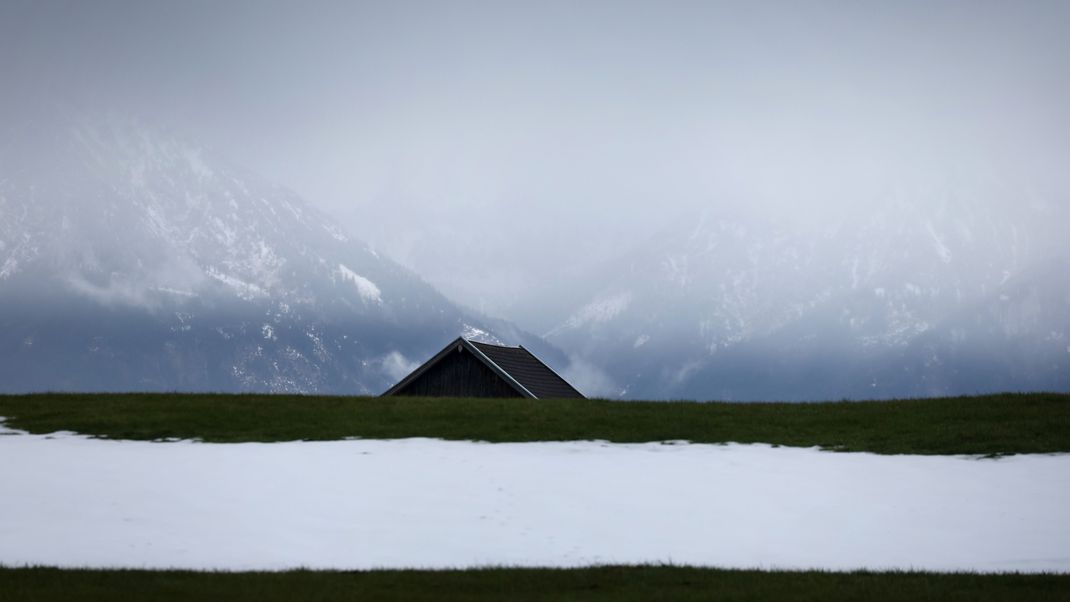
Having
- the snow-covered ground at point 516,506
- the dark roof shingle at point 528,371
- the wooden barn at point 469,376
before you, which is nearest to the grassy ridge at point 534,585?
the snow-covered ground at point 516,506

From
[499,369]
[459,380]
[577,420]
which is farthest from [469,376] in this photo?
[577,420]

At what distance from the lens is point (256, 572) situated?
21062 mm

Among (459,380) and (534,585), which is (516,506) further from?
(459,380)

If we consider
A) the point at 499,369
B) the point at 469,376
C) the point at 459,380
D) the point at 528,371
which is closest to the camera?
the point at 499,369

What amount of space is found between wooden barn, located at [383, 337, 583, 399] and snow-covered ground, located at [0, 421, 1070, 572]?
22.2 meters

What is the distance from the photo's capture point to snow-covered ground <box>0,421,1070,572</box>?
2359cm

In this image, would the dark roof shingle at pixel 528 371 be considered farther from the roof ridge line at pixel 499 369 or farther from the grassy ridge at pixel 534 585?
the grassy ridge at pixel 534 585

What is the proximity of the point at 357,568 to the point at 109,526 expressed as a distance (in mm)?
6825

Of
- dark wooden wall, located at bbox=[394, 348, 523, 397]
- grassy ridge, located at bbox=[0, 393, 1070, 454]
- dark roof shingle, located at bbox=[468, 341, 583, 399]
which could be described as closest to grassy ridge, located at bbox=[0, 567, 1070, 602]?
grassy ridge, located at bbox=[0, 393, 1070, 454]

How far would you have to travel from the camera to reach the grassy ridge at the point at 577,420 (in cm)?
3484

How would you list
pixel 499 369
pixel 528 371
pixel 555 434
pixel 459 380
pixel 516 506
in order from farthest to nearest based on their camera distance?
pixel 528 371
pixel 459 380
pixel 499 369
pixel 555 434
pixel 516 506

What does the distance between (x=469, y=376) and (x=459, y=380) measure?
57 cm

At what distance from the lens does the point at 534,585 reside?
1991 centimetres

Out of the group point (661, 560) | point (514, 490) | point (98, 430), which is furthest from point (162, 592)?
point (98, 430)
